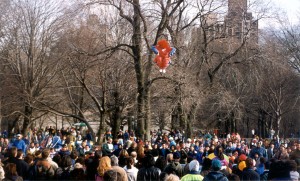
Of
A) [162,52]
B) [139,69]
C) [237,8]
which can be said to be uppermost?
[237,8]

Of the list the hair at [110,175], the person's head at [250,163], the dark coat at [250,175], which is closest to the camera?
Answer: the hair at [110,175]

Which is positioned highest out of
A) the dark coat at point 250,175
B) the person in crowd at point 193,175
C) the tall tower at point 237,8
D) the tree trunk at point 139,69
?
the tall tower at point 237,8

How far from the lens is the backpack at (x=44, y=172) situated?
34.5ft

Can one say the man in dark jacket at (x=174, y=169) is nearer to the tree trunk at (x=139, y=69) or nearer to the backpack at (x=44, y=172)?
the backpack at (x=44, y=172)

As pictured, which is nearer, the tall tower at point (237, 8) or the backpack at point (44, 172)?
the backpack at point (44, 172)

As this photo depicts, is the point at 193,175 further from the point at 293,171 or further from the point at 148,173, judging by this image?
the point at 293,171

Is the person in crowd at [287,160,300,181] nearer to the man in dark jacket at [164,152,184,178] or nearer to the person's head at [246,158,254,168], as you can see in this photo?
the person's head at [246,158,254,168]

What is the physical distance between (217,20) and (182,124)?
760 centimetres

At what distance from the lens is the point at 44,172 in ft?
34.6

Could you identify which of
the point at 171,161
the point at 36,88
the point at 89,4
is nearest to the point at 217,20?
the point at 89,4

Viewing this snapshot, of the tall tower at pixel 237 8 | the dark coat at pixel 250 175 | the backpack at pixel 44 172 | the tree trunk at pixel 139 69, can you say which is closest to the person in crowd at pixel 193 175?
the dark coat at pixel 250 175

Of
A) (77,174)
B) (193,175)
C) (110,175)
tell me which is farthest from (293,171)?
(77,174)

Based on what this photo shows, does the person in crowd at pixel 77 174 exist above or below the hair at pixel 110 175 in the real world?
below

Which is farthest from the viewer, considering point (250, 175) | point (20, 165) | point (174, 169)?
point (20, 165)
